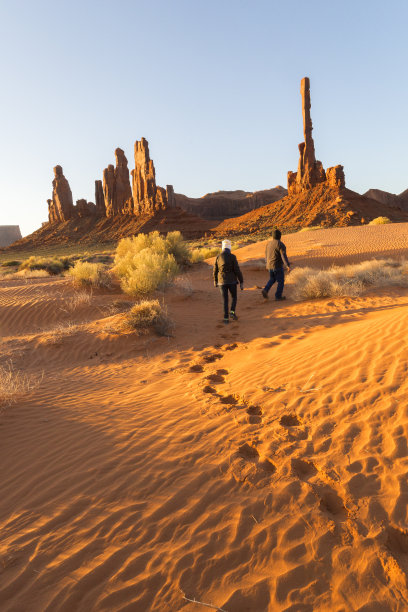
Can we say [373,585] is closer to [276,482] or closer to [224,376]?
[276,482]

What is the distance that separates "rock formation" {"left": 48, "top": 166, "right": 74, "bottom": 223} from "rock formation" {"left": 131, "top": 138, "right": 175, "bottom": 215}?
59.7 feet

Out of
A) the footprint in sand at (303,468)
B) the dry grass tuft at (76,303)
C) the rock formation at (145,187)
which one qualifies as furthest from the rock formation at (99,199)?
the footprint in sand at (303,468)

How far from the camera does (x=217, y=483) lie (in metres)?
2.50

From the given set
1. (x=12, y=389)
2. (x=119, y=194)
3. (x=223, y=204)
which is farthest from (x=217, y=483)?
(x=223, y=204)

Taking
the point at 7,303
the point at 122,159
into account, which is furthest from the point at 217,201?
the point at 7,303

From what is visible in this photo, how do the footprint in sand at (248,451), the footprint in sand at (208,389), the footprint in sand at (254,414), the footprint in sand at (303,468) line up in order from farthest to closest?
the footprint in sand at (208,389)
the footprint in sand at (254,414)
the footprint in sand at (248,451)
the footprint in sand at (303,468)

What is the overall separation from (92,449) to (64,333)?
15.4ft

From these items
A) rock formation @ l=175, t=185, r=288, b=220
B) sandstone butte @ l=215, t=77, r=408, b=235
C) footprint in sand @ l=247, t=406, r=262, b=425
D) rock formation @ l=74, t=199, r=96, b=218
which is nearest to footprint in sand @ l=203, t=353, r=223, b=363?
footprint in sand @ l=247, t=406, r=262, b=425

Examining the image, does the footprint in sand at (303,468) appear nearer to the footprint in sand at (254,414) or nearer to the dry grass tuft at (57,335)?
the footprint in sand at (254,414)

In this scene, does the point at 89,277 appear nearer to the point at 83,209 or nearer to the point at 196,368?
the point at 196,368

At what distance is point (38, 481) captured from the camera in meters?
2.68

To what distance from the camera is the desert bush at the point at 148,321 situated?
720 cm

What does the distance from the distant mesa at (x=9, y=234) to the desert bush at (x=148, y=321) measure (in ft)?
467

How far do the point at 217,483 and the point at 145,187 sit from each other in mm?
69114
